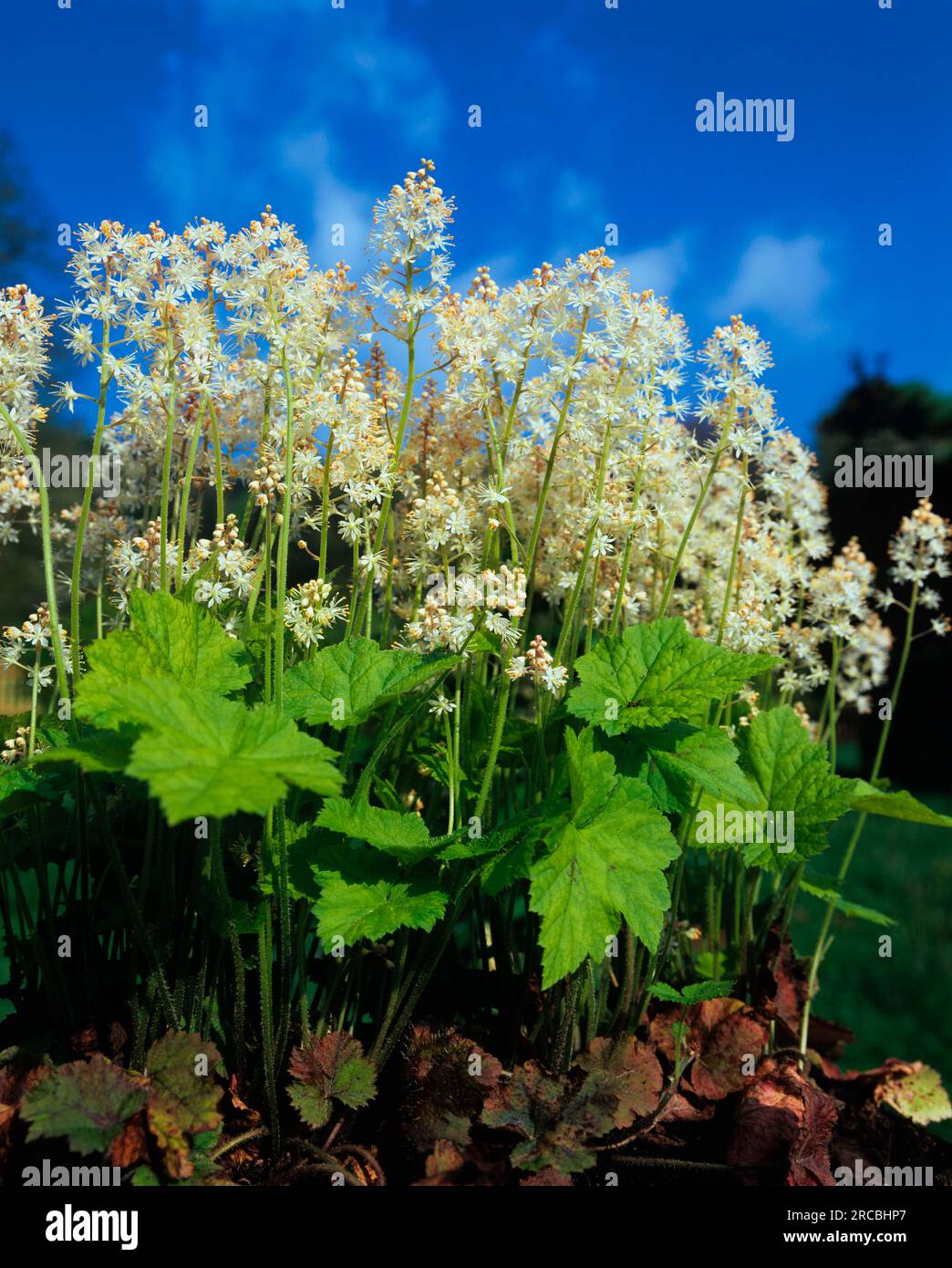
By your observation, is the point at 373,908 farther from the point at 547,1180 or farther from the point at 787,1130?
the point at 787,1130

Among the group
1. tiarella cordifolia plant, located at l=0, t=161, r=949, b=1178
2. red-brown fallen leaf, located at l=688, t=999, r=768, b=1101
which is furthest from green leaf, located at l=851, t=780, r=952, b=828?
red-brown fallen leaf, located at l=688, t=999, r=768, b=1101

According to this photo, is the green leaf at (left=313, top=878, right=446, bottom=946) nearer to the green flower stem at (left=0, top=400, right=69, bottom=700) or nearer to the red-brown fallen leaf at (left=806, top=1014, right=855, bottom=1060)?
the green flower stem at (left=0, top=400, right=69, bottom=700)

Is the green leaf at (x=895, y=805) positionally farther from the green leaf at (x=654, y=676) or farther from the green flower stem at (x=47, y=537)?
the green flower stem at (x=47, y=537)

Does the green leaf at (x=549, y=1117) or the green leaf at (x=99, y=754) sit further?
the green leaf at (x=549, y=1117)

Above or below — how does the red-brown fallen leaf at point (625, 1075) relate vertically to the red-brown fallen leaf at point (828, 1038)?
above

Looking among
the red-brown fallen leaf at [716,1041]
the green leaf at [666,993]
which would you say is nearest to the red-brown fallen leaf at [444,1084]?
the green leaf at [666,993]

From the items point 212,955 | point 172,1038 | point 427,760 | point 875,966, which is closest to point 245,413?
point 427,760
